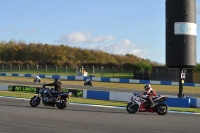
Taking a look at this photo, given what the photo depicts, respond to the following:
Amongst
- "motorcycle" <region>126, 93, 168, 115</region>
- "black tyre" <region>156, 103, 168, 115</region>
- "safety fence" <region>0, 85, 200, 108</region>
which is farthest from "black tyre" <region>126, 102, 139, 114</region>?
"safety fence" <region>0, 85, 200, 108</region>

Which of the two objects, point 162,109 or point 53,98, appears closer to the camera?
point 162,109

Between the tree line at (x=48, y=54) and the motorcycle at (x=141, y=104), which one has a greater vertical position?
the tree line at (x=48, y=54)

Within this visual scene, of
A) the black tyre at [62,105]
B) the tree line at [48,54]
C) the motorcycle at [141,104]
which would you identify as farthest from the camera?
the tree line at [48,54]

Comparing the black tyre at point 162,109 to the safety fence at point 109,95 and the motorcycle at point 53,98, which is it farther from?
the safety fence at point 109,95

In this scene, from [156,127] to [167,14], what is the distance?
34.1 feet

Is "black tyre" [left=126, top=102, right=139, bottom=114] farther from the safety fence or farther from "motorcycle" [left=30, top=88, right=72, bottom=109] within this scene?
the safety fence

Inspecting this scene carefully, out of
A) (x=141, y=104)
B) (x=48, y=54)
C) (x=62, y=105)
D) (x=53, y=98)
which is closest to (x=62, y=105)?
(x=62, y=105)

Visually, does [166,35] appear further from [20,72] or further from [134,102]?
[20,72]

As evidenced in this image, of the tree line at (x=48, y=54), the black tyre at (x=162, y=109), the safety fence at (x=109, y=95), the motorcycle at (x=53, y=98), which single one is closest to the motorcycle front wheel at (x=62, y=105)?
the motorcycle at (x=53, y=98)

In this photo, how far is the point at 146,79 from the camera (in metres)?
51.7

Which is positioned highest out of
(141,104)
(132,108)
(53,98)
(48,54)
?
(48,54)

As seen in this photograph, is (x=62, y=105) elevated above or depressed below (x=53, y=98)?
below

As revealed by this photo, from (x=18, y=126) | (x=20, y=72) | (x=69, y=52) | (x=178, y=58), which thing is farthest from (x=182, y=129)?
(x=69, y=52)

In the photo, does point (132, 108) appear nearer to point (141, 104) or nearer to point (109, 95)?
point (141, 104)
